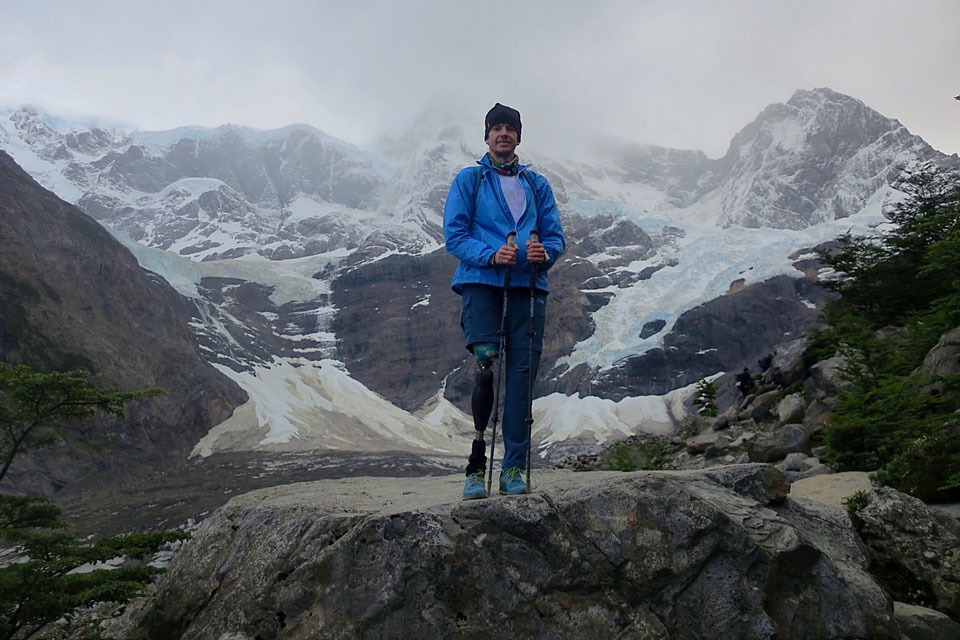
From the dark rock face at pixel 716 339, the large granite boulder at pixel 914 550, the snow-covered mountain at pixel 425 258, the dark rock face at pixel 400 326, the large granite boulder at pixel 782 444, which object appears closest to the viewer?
the large granite boulder at pixel 914 550

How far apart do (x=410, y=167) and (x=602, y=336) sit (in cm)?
10512

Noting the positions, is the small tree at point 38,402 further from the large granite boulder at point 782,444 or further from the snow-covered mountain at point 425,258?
the snow-covered mountain at point 425,258

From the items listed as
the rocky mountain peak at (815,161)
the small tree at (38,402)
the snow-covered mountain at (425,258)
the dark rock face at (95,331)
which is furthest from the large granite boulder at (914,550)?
the rocky mountain peak at (815,161)

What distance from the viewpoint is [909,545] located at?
11.8 feet

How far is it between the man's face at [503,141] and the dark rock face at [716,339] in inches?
3366

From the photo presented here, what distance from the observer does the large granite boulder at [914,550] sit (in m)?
3.46

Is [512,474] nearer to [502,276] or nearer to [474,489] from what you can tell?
[474,489]

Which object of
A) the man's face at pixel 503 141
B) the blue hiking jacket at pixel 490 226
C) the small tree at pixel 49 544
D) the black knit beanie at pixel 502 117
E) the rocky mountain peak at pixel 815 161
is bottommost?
the small tree at pixel 49 544

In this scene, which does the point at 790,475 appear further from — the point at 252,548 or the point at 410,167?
the point at 410,167

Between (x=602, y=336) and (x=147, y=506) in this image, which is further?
(x=602, y=336)

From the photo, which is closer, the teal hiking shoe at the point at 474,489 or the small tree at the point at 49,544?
the teal hiking shoe at the point at 474,489

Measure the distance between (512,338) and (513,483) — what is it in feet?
2.97

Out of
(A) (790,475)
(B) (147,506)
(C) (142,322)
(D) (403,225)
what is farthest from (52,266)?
(D) (403,225)

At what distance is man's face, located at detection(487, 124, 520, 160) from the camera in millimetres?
4039
